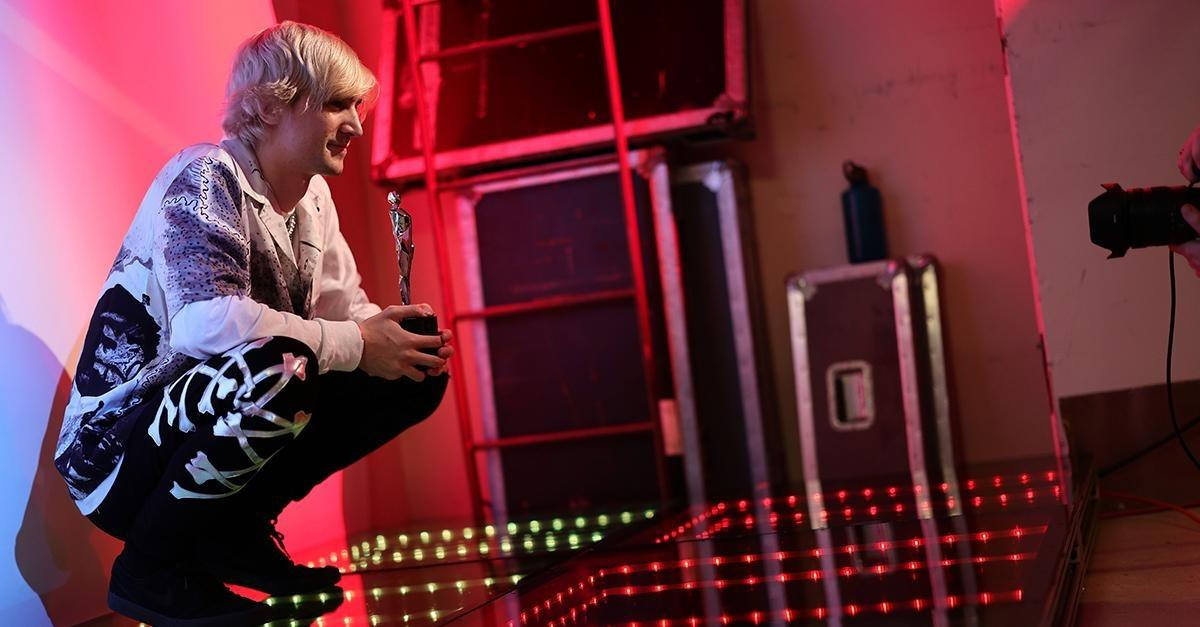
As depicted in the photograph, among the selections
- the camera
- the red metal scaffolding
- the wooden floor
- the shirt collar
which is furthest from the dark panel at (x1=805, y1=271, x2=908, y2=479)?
the shirt collar

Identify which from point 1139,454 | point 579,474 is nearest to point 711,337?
point 579,474

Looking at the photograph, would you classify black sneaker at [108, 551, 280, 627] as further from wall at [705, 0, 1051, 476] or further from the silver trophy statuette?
wall at [705, 0, 1051, 476]

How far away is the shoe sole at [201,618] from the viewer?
5.96ft

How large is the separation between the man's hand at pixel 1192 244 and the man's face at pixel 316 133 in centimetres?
133

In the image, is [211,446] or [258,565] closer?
[211,446]

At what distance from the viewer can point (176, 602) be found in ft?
6.08

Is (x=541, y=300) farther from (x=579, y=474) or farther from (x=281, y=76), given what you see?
(x=281, y=76)

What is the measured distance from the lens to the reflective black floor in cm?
153

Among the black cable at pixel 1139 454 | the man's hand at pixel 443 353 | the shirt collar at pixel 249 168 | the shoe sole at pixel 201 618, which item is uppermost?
the shirt collar at pixel 249 168

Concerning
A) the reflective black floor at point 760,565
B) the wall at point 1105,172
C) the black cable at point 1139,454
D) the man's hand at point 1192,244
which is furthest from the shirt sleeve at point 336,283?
the black cable at point 1139,454

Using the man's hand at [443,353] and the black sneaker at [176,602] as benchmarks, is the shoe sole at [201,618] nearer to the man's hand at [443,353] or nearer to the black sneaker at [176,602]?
the black sneaker at [176,602]

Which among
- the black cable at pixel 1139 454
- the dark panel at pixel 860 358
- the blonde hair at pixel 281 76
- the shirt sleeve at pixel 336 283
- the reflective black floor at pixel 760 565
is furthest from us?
the dark panel at pixel 860 358

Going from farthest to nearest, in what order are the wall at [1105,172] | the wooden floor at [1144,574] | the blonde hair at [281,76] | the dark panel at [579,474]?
the dark panel at [579,474] < the wall at [1105,172] < the blonde hair at [281,76] < the wooden floor at [1144,574]

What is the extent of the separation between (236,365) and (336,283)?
1.81 ft
